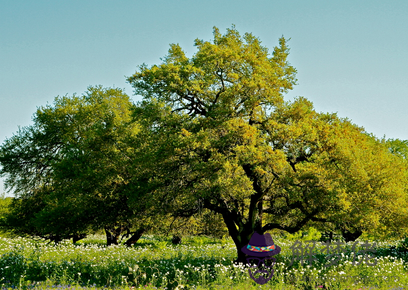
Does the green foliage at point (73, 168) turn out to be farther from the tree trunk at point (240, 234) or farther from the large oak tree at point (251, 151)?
the tree trunk at point (240, 234)

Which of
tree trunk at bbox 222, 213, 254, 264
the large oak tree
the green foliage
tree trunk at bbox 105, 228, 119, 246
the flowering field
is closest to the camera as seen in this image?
the flowering field

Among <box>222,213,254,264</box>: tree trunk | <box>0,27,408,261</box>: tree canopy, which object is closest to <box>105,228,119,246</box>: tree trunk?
<box>0,27,408,261</box>: tree canopy

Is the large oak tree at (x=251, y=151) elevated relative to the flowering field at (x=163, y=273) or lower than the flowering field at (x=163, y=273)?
elevated

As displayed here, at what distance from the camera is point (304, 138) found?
12.5 metres

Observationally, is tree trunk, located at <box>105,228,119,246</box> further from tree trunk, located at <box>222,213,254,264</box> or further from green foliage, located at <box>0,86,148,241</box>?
tree trunk, located at <box>222,213,254,264</box>

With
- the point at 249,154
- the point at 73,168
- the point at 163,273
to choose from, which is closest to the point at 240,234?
the point at 163,273

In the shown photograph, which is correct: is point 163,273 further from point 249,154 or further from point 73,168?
point 73,168

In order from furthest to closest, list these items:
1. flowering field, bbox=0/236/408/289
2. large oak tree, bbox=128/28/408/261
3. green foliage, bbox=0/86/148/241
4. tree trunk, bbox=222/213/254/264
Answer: green foliage, bbox=0/86/148/241, tree trunk, bbox=222/213/254/264, large oak tree, bbox=128/28/408/261, flowering field, bbox=0/236/408/289

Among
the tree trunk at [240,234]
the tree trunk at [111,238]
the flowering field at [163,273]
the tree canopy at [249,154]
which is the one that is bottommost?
the flowering field at [163,273]

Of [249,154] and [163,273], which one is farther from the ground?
[249,154]

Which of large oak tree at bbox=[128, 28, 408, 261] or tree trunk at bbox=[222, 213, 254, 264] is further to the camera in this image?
tree trunk at bbox=[222, 213, 254, 264]

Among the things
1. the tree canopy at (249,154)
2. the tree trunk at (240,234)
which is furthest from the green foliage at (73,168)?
the tree trunk at (240,234)

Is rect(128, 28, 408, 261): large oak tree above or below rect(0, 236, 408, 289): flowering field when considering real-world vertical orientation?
above

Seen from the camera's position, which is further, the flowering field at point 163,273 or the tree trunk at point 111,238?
the tree trunk at point 111,238
